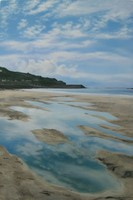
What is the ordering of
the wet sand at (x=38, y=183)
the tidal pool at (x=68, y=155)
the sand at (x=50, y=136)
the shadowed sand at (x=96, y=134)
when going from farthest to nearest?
the shadowed sand at (x=96, y=134), the sand at (x=50, y=136), the tidal pool at (x=68, y=155), the wet sand at (x=38, y=183)

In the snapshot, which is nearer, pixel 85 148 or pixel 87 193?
pixel 87 193

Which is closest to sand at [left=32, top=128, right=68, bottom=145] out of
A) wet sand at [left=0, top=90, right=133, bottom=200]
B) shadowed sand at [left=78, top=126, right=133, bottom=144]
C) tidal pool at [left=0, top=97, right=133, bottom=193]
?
tidal pool at [left=0, top=97, right=133, bottom=193]

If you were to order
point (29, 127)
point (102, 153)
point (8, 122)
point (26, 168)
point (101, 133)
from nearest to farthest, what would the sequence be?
point (26, 168) → point (102, 153) → point (101, 133) → point (29, 127) → point (8, 122)

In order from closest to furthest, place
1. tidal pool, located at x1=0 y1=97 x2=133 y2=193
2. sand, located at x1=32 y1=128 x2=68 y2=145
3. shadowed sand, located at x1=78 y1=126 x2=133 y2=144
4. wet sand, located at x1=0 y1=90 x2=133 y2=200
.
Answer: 1. wet sand, located at x1=0 y1=90 x2=133 y2=200
2. tidal pool, located at x1=0 y1=97 x2=133 y2=193
3. sand, located at x1=32 y1=128 x2=68 y2=145
4. shadowed sand, located at x1=78 y1=126 x2=133 y2=144

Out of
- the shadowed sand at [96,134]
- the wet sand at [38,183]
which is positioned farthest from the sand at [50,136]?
the wet sand at [38,183]

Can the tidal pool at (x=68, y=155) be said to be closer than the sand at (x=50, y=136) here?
Yes

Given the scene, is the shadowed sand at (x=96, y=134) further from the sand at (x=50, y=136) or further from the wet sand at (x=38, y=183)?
the wet sand at (x=38, y=183)

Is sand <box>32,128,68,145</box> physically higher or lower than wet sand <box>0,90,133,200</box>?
higher

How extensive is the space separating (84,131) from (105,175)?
1089 centimetres

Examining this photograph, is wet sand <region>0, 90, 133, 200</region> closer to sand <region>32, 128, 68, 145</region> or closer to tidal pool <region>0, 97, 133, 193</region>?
tidal pool <region>0, 97, 133, 193</region>

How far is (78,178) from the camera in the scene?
1338 cm

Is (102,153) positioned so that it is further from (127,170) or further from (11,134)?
(11,134)

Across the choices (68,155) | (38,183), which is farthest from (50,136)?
(38,183)

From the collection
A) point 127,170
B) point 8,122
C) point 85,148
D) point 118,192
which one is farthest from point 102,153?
point 8,122
